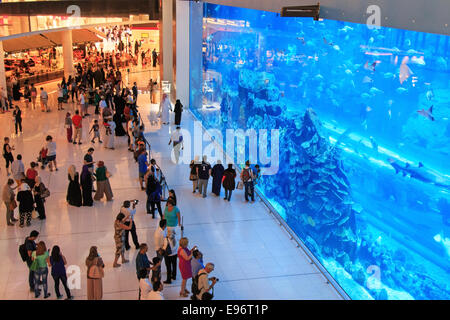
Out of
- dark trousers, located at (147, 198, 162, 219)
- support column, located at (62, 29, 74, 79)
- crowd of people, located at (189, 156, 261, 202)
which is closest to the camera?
dark trousers, located at (147, 198, 162, 219)

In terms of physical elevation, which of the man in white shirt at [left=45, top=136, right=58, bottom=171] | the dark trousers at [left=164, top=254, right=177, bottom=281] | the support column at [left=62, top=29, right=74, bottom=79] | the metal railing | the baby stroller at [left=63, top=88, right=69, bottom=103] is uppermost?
the support column at [left=62, top=29, right=74, bottom=79]

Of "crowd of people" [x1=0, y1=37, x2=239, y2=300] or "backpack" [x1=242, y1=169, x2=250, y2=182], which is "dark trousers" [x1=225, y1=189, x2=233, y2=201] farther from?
"backpack" [x1=242, y1=169, x2=250, y2=182]

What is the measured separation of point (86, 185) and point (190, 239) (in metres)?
3.03

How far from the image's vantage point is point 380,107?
7.21 metres

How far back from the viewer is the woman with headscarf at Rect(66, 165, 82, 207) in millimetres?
11422

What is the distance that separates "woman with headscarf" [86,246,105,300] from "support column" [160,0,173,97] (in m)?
19.3

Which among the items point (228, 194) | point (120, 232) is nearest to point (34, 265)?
point (120, 232)

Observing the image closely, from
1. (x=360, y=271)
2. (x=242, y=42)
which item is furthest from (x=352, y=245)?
(x=242, y=42)

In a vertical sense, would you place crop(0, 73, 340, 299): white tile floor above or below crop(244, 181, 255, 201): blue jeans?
below

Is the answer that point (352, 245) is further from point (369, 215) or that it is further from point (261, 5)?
point (261, 5)

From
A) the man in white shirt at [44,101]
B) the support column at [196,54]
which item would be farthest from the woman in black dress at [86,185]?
the man in white shirt at [44,101]

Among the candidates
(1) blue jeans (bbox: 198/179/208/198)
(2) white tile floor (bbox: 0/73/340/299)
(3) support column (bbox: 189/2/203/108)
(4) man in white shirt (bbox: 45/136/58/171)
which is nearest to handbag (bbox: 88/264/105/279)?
(2) white tile floor (bbox: 0/73/340/299)

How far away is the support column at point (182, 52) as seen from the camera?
73.2 feet
